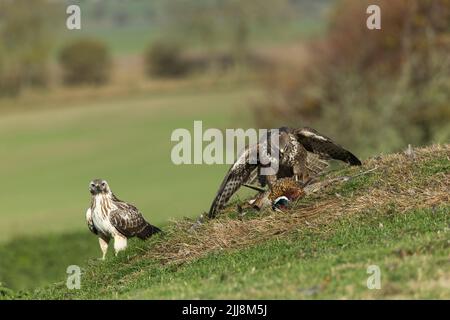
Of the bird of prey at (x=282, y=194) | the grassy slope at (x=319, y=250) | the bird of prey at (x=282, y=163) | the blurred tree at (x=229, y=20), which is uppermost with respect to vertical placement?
the blurred tree at (x=229, y=20)

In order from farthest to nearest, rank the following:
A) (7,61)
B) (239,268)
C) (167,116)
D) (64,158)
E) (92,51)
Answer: (92,51), (7,61), (167,116), (64,158), (239,268)

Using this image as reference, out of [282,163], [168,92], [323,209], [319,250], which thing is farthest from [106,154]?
[319,250]

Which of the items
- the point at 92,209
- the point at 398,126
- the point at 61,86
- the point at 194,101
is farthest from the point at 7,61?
the point at 92,209

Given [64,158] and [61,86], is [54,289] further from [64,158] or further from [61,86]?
[61,86]

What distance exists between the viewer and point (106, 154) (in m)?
70.8

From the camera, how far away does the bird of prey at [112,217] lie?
13.1 meters

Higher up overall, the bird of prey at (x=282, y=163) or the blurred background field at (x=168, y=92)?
the blurred background field at (x=168, y=92)

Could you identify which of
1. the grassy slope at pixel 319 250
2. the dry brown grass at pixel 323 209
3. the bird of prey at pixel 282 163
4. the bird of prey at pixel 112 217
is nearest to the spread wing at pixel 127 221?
the bird of prey at pixel 112 217

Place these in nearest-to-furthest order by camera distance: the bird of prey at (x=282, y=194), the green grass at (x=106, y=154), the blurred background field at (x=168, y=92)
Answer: the bird of prey at (x=282, y=194) → the blurred background field at (x=168, y=92) → the green grass at (x=106, y=154)

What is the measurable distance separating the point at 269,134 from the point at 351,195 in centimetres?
148

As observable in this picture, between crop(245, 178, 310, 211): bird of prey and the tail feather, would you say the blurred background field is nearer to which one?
the tail feather

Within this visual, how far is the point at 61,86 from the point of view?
3910 inches

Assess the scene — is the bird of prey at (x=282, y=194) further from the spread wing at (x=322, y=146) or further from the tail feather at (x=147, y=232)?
the tail feather at (x=147, y=232)

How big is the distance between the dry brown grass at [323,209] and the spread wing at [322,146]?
2.26 feet
